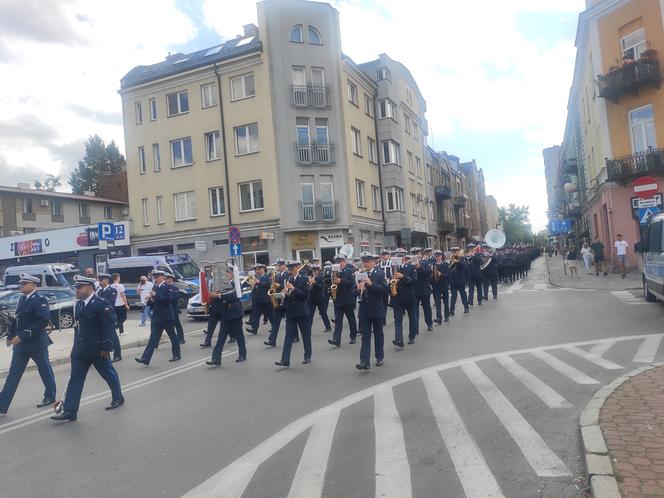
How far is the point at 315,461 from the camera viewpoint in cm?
460

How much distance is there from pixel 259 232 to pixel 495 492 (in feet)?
86.9

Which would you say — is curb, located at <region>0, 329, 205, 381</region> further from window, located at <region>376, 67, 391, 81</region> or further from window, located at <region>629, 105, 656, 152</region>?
window, located at <region>376, 67, 391, 81</region>

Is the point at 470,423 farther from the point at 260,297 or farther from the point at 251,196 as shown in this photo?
the point at 251,196

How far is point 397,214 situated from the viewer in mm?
36375

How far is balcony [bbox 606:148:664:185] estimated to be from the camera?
22797mm

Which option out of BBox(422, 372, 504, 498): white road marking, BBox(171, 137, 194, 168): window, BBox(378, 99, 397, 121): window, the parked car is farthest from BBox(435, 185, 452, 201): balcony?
BBox(422, 372, 504, 498): white road marking

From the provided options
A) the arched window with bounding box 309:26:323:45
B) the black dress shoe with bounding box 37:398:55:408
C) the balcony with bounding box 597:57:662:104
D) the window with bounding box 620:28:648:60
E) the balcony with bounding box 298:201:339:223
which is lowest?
the black dress shoe with bounding box 37:398:55:408

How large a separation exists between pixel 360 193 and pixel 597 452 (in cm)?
2953

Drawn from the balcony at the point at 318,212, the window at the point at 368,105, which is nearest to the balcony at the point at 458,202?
the window at the point at 368,105

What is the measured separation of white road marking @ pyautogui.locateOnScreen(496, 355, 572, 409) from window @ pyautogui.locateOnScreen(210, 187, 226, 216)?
24.7 meters

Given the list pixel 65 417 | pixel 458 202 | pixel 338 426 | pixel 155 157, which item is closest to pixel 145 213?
pixel 155 157

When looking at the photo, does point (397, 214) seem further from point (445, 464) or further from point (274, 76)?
point (445, 464)

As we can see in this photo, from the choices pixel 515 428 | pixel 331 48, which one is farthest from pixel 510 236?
pixel 515 428

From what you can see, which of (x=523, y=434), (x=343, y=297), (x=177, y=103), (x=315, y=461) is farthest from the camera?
(x=177, y=103)
